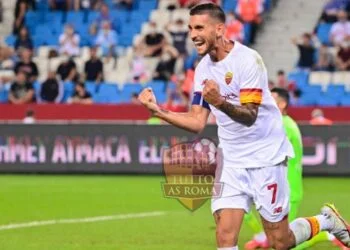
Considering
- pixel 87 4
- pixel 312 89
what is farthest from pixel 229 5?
pixel 87 4

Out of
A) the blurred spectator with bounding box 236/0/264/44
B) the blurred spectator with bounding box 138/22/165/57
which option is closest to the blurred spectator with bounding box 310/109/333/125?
the blurred spectator with bounding box 236/0/264/44

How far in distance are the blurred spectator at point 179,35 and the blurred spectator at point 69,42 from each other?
100 inches

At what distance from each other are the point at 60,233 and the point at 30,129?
9.70 meters

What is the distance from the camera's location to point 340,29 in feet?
83.7

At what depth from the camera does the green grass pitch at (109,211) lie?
12.4m

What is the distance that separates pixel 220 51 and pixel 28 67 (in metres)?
18.5

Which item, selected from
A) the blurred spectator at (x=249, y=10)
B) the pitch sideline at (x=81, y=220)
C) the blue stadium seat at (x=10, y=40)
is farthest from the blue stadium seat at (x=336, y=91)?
the pitch sideline at (x=81, y=220)

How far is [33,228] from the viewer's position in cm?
1375

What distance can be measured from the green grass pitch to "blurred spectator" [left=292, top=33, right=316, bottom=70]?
474cm

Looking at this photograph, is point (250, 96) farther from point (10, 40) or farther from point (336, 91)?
Answer: point (10, 40)

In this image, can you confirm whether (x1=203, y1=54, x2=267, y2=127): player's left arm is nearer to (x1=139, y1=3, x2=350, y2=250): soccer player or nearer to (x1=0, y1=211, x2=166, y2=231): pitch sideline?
(x1=139, y1=3, x2=350, y2=250): soccer player

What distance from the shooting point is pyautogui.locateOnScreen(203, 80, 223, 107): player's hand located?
25.6 ft

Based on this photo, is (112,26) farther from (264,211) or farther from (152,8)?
(264,211)

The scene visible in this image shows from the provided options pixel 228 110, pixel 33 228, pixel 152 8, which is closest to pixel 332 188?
pixel 33 228
